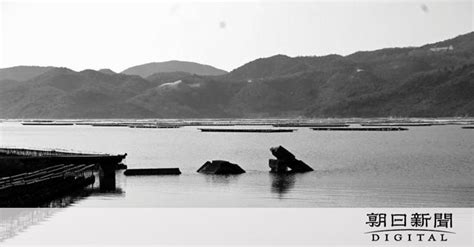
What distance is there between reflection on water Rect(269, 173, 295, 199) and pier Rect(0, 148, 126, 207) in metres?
12.3

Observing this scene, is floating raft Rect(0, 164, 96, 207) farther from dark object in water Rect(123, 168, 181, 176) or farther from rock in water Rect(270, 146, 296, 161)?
rock in water Rect(270, 146, 296, 161)

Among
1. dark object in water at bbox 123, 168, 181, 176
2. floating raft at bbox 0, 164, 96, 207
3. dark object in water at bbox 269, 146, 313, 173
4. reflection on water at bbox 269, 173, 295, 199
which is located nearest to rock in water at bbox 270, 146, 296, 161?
dark object in water at bbox 269, 146, 313, 173

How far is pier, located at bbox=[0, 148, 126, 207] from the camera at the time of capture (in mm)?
39812

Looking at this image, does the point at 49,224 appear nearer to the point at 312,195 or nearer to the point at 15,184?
the point at 15,184

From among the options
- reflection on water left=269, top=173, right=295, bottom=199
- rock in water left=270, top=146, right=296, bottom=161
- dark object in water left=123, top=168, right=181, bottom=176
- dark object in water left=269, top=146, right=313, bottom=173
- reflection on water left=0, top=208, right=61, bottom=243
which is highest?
rock in water left=270, top=146, right=296, bottom=161

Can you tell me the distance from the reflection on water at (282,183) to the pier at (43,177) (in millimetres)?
12345

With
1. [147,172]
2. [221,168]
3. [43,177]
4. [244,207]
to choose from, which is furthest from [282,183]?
[43,177]

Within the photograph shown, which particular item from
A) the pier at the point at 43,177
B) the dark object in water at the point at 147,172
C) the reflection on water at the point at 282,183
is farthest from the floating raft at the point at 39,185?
the reflection on water at the point at 282,183

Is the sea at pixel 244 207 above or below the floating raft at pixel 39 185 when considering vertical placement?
below

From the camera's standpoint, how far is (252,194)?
49.9 m

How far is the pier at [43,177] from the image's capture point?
39.8 meters

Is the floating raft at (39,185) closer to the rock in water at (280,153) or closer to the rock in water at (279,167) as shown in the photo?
the rock in water at (280,153)

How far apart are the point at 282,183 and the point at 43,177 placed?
1966cm

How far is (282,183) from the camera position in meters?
57.1
